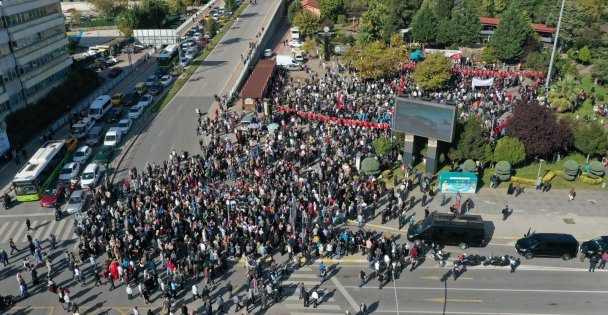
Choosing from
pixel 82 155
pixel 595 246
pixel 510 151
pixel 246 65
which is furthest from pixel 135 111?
pixel 595 246

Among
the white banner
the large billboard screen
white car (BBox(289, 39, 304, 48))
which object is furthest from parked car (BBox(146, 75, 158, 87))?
the white banner

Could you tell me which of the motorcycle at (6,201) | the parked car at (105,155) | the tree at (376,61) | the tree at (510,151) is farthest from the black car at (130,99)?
the tree at (510,151)

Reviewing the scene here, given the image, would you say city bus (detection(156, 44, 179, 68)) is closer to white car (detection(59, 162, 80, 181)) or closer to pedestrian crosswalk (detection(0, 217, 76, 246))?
white car (detection(59, 162, 80, 181))

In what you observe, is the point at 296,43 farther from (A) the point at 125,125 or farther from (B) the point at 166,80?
(A) the point at 125,125

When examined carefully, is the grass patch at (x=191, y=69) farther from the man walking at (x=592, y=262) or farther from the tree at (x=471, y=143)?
the man walking at (x=592, y=262)

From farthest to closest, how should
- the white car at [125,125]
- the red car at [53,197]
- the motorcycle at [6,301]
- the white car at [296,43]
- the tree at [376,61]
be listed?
the white car at [296,43], the tree at [376,61], the white car at [125,125], the red car at [53,197], the motorcycle at [6,301]

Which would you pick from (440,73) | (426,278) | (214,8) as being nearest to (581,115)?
(440,73)

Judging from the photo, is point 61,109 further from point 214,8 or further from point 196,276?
point 214,8

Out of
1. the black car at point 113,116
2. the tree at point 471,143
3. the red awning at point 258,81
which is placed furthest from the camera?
the red awning at point 258,81
